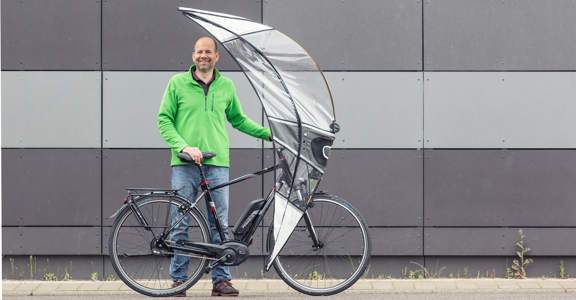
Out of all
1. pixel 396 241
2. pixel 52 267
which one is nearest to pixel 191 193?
pixel 52 267

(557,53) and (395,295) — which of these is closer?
(395,295)

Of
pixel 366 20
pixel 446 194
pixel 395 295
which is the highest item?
pixel 366 20

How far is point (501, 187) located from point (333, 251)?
1.88 m

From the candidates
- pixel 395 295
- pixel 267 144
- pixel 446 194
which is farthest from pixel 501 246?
pixel 267 144

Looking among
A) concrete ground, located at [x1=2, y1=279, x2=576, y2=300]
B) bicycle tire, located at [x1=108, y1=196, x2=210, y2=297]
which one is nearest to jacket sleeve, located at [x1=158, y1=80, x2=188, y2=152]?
bicycle tire, located at [x1=108, y1=196, x2=210, y2=297]

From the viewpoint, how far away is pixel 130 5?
9.20m

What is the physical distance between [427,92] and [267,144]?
1.34 m

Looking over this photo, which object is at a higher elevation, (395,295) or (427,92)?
(427,92)

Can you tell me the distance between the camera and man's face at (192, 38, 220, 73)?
791cm

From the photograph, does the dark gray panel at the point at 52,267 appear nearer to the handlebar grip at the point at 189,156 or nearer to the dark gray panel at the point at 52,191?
the dark gray panel at the point at 52,191

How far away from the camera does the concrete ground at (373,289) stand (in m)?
8.22

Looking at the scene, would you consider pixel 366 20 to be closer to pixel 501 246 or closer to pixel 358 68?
pixel 358 68

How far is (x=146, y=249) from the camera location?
790 cm

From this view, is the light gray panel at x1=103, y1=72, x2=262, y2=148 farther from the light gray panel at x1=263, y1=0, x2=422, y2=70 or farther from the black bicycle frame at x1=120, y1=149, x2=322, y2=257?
the black bicycle frame at x1=120, y1=149, x2=322, y2=257
